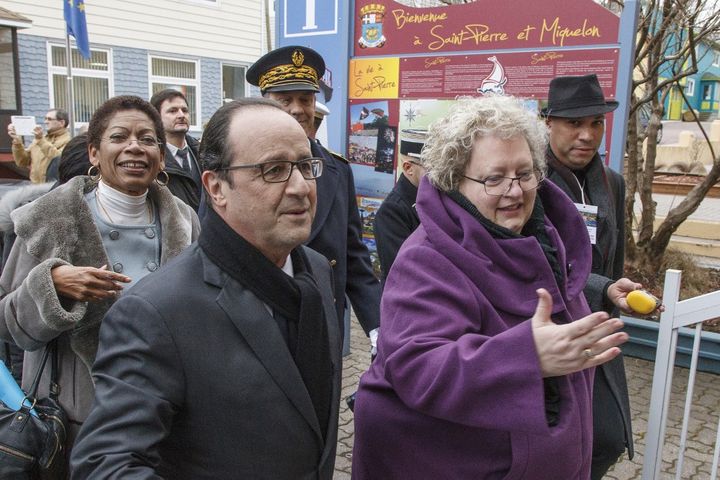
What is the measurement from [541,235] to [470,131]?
17.0 inches

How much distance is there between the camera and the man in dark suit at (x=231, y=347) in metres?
1.31

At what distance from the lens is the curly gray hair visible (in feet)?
6.11

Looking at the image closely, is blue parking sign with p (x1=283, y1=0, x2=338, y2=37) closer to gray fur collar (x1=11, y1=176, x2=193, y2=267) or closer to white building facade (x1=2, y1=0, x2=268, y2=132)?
gray fur collar (x1=11, y1=176, x2=193, y2=267)

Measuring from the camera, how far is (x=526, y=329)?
1.49 meters

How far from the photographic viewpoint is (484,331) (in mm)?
1721

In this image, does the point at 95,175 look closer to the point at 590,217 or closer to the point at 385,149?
the point at 590,217

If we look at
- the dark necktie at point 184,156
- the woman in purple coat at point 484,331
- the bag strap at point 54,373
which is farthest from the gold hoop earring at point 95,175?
the dark necktie at point 184,156

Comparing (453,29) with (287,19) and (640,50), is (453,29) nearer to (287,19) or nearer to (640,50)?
(287,19)

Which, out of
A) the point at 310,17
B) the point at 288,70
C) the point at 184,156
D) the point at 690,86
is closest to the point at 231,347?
the point at 288,70

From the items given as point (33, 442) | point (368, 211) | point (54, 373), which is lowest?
point (33, 442)

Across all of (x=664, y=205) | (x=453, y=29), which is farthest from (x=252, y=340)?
(x=664, y=205)

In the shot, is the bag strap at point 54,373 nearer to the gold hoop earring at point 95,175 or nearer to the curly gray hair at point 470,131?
the gold hoop earring at point 95,175

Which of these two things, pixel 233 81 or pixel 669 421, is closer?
pixel 669 421

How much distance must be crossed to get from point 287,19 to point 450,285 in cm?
498
